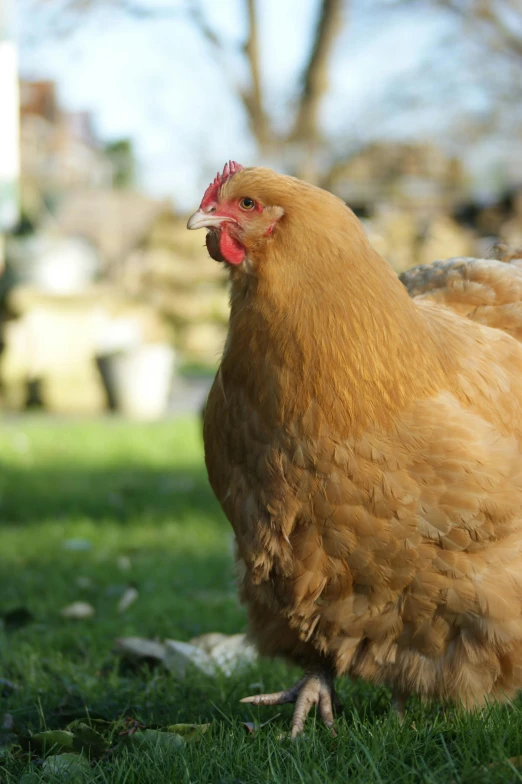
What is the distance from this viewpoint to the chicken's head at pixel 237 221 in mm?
2479

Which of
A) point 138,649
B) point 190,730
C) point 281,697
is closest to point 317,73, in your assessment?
point 138,649

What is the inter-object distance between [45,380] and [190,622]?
7994 millimetres

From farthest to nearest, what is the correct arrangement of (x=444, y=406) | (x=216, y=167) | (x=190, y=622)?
(x=216, y=167) < (x=190, y=622) < (x=444, y=406)

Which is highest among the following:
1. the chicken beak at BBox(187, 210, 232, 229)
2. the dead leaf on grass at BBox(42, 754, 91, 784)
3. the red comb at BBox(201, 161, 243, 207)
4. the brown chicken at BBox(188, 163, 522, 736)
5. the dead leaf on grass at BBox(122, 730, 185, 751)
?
the red comb at BBox(201, 161, 243, 207)

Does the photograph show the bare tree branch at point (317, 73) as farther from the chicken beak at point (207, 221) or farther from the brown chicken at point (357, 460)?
the chicken beak at point (207, 221)

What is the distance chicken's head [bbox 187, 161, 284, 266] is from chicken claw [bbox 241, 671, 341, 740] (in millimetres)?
1369

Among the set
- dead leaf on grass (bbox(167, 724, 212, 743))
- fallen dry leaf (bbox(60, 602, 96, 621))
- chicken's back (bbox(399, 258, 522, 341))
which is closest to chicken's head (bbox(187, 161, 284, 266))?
chicken's back (bbox(399, 258, 522, 341))

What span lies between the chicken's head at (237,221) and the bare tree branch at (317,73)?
49.2ft

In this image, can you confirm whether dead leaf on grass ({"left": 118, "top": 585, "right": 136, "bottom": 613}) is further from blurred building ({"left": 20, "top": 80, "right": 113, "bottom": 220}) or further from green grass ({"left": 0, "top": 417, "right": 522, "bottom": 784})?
blurred building ({"left": 20, "top": 80, "right": 113, "bottom": 220})

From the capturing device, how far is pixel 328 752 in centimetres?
238

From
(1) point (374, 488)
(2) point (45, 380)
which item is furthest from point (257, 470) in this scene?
(2) point (45, 380)

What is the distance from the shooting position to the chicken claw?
9.02 ft

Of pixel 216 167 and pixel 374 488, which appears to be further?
pixel 216 167

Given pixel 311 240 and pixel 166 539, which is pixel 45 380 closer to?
pixel 166 539
